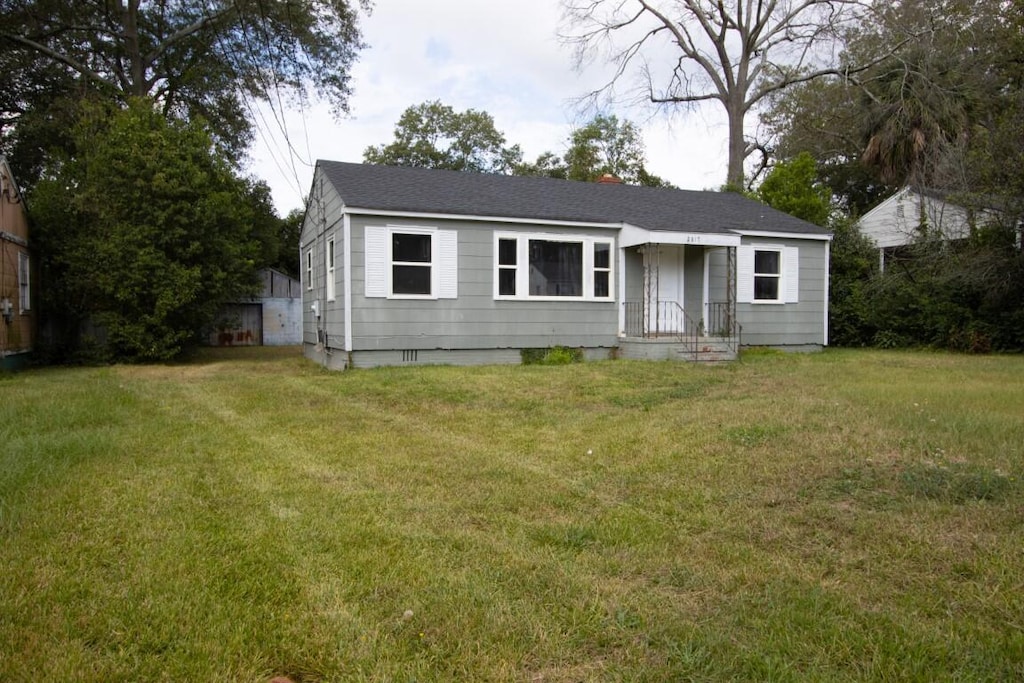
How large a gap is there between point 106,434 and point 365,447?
242 centimetres

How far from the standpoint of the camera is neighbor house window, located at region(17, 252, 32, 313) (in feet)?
44.7

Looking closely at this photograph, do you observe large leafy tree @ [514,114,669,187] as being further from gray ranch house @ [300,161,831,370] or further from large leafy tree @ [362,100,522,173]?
gray ranch house @ [300,161,831,370]

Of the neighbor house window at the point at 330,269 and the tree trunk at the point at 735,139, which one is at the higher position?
the tree trunk at the point at 735,139

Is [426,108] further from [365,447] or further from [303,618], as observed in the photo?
[303,618]

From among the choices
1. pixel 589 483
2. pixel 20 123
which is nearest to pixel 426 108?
pixel 20 123

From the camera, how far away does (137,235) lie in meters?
14.0

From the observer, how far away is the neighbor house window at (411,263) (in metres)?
12.6

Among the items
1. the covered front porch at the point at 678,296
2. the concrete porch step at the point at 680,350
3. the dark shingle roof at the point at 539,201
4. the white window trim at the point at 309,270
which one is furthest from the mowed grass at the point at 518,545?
the white window trim at the point at 309,270

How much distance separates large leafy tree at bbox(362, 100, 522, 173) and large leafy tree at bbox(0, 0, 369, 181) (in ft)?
41.6

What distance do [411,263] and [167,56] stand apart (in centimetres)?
1646

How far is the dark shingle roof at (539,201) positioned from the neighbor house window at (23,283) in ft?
20.9

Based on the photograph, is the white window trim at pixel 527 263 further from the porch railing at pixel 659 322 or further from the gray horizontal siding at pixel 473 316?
the porch railing at pixel 659 322

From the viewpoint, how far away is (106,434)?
20.2 ft

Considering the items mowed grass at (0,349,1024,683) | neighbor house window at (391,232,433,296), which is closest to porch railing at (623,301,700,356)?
neighbor house window at (391,232,433,296)
